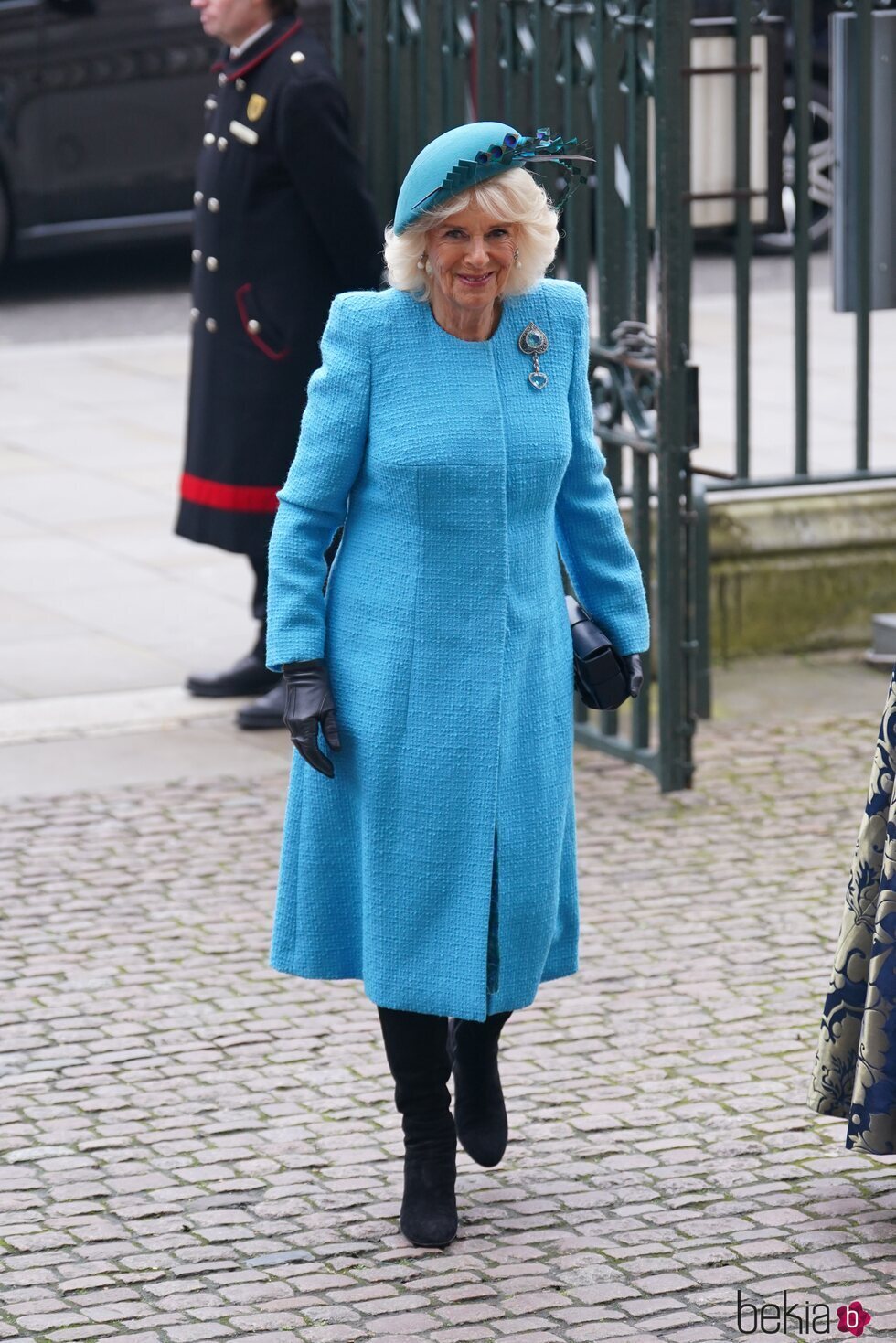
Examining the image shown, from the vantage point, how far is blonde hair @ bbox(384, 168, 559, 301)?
3.77 metres

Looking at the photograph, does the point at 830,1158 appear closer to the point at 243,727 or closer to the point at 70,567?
the point at 243,727

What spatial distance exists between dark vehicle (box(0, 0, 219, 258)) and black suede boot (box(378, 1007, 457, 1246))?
365 inches

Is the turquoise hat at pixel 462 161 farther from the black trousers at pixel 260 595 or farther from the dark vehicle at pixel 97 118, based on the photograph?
the dark vehicle at pixel 97 118

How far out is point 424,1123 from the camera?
13.3 feet

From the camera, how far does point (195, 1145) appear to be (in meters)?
4.41

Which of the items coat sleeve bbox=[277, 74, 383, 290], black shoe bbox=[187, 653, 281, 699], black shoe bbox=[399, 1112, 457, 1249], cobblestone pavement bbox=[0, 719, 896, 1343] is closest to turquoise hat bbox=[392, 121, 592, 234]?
black shoe bbox=[399, 1112, 457, 1249]

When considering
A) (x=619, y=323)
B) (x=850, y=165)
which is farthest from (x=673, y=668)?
(x=850, y=165)

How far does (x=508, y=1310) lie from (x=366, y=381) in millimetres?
1405

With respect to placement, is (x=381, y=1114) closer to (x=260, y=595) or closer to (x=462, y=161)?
(x=462, y=161)

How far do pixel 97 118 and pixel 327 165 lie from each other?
645 centimetres

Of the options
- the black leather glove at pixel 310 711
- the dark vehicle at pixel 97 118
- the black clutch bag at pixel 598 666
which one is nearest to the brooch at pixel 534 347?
the black clutch bag at pixel 598 666

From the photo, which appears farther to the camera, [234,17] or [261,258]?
[261,258]

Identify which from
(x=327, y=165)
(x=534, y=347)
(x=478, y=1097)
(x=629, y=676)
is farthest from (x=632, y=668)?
(x=327, y=165)

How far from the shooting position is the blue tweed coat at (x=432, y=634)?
3852 millimetres
